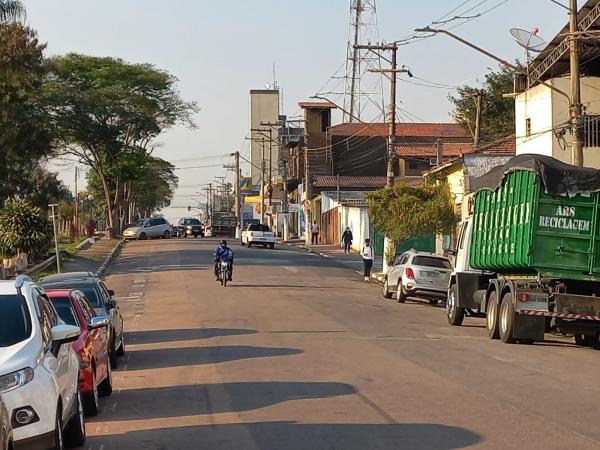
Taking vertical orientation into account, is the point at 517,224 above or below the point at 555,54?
below

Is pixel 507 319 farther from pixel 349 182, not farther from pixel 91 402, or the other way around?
pixel 349 182

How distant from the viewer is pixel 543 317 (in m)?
21.6

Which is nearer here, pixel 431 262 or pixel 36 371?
pixel 36 371

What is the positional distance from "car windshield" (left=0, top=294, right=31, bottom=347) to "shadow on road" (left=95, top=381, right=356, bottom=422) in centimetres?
326

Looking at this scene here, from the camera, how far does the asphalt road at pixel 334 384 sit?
37.0ft

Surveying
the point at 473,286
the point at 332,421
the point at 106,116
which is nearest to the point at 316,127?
the point at 106,116

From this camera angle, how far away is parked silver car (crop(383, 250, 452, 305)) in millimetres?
34125

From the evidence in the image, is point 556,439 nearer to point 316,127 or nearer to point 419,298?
point 419,298

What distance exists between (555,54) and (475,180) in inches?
714

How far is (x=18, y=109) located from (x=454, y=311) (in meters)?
27.1

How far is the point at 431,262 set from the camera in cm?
3456

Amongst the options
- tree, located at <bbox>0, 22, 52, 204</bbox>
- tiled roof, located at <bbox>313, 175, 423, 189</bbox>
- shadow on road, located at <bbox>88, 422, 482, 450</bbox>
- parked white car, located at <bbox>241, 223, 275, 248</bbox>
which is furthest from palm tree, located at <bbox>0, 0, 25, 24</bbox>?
tiled roof, located at <bbox>313, 175, 423, 189</bbox>

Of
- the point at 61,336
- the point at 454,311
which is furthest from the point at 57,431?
the point at 454,311

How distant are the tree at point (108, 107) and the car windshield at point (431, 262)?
4410 cm
